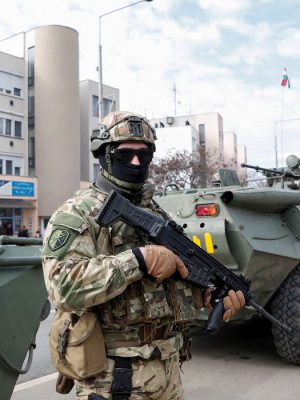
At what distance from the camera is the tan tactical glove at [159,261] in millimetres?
1985

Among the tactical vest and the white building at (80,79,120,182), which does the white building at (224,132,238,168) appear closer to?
the white building at (80,79,120,182)

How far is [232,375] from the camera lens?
178 inches

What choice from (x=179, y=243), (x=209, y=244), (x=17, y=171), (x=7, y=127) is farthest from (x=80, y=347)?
(x=7, y=127)

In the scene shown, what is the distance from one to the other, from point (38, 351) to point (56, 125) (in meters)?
22.6

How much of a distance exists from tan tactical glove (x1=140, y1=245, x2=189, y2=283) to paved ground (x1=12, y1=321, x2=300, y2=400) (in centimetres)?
233

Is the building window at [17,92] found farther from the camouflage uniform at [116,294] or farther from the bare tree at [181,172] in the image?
the camouflage uniform at [116,294]

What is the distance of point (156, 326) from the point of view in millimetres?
2148

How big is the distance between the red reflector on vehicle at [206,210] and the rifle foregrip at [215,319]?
2250 millimetres

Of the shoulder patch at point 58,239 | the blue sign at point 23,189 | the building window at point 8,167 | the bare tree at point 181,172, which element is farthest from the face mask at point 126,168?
the building window at point 8,167

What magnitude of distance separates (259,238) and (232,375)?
121cm

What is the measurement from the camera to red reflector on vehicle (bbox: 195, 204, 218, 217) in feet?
15.0

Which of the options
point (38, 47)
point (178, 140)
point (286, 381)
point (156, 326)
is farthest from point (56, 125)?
point (156, 326)

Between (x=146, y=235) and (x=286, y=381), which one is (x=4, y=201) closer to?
(x=286, y=381)

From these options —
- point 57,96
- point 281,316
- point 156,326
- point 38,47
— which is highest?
point 38,47
